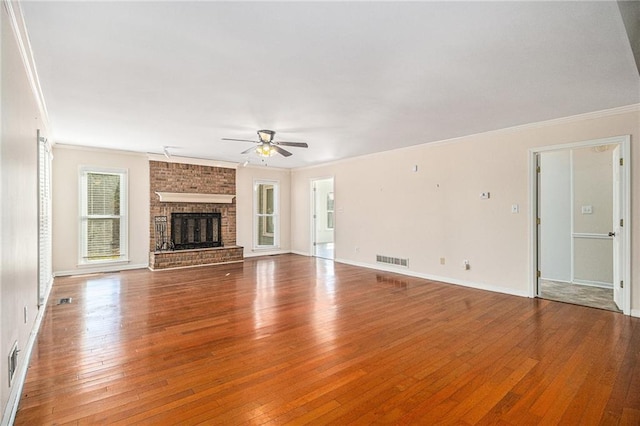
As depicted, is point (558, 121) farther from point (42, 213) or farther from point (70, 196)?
point (70, 196)

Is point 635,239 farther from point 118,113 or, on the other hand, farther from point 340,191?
point 118,113

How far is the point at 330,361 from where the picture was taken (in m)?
2.64

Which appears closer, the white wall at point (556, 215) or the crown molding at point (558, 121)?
the crown molding at point (558, 121)

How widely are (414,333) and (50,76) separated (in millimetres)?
4432

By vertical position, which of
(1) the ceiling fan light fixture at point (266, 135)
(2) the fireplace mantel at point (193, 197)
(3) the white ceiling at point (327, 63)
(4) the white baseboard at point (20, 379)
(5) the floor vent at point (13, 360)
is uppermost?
(3) the white ceiling at point (327, 63)

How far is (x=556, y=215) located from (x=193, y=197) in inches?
299

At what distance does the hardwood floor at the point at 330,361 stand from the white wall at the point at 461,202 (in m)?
0.74

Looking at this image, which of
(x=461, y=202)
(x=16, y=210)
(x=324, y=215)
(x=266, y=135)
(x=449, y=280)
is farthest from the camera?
(x=324, y=215)

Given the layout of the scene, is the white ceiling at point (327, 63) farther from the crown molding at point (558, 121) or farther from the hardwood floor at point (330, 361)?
the hardwood floor at point (330, 361)

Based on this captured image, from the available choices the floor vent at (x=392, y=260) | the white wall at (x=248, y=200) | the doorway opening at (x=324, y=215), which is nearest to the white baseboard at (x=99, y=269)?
the white wall at (x=248, y=200)

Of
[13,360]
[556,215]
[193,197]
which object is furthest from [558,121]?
[193,197]

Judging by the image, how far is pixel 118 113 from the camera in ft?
13.4

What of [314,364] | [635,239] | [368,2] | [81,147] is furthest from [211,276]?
[635,239]

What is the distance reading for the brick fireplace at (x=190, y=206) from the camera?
7.04 meters
